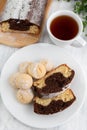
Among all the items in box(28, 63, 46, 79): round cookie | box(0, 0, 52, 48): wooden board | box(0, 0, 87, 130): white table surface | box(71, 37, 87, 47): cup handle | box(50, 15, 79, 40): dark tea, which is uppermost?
box(50, 15, 79, 40): dark tea

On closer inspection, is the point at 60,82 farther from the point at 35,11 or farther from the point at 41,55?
the point at 35,11

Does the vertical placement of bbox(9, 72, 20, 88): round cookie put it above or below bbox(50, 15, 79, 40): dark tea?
below

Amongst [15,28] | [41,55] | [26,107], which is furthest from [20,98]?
[15,28]

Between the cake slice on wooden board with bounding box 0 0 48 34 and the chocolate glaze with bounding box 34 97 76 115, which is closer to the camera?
the chocolate glaze with bounding box 34 97 76 115

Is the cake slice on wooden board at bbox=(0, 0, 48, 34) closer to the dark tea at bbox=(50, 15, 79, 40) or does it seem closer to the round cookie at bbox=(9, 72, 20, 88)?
the dark tea at bbox=(50, 15, 79, 40)

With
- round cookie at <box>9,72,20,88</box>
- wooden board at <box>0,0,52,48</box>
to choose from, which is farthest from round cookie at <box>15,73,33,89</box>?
wooden board at <box>0,0,52,48</box>

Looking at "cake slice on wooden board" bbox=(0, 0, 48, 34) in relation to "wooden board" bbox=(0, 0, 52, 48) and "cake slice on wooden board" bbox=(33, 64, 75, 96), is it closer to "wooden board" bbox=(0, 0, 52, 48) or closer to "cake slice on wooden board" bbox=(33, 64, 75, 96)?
"wooden board" bbox=(0, 0, 52, 48)
